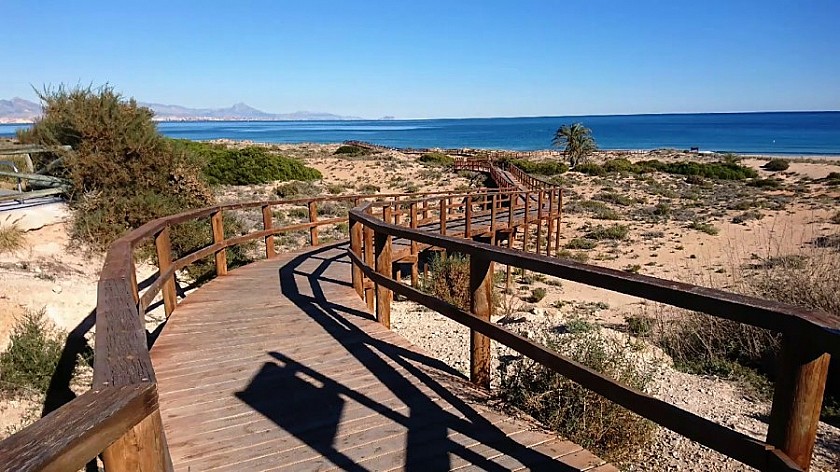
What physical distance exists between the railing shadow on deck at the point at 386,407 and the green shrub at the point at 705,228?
18.9 m

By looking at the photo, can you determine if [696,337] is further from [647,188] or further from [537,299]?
[647,188]

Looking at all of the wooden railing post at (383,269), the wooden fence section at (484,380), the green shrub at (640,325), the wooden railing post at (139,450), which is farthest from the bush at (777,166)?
the wooden railing post at (139,450)

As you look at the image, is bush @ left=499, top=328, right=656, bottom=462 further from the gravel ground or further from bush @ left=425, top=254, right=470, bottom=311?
bush @ left=425, top=254, right=470, bottom=311

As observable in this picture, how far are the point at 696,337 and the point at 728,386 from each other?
1.54 meters

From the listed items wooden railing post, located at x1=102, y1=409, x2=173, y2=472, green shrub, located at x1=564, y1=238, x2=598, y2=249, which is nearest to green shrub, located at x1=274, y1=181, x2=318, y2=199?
green shrub, located at x1=564, y1=238, x2=598, y2=249

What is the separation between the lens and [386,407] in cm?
361

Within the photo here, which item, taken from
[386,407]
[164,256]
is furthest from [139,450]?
[164,256]

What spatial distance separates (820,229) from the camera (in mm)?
20141

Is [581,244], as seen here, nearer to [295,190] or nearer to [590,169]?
[295,190]

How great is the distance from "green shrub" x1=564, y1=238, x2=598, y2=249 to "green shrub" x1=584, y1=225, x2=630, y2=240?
0.64 m

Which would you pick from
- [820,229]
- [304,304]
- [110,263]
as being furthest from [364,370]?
[820,229]

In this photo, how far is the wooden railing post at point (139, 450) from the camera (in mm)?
1384

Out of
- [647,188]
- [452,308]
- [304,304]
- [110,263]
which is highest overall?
[110,263]

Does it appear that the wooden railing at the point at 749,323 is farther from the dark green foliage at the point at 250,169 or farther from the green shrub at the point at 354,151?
the green shrub at the point at 354,151
